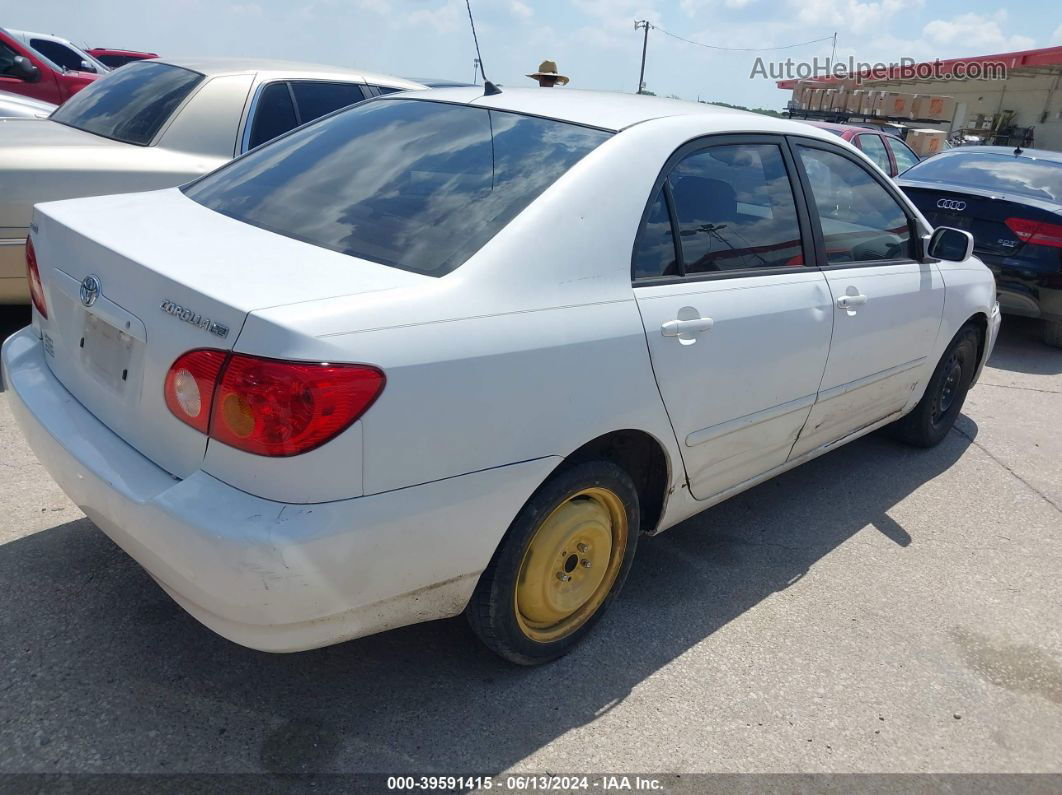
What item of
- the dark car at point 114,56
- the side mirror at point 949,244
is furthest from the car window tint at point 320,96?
the dark car at point 114,56

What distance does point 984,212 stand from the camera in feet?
22.7

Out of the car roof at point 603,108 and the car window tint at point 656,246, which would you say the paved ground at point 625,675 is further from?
the car roof at point 603,108

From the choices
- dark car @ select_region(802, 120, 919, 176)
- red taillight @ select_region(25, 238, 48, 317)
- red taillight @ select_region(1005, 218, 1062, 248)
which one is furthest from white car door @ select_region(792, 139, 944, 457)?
dark car @ select_region(802, 120, 919, 176)

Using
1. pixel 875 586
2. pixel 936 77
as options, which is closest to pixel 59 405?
pixel 875 586

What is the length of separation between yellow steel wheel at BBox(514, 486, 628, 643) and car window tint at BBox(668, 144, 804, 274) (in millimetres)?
828

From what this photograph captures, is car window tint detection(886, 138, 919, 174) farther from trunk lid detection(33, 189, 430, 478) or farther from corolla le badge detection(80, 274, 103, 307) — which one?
corolla le badge detection(80, 274, 103, 307)

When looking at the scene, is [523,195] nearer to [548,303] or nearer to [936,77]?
[548,303]

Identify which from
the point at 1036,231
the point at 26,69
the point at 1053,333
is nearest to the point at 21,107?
the point at 26,69

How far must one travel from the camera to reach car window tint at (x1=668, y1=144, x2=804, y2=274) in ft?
9.27

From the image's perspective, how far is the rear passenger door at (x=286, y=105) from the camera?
5148mm

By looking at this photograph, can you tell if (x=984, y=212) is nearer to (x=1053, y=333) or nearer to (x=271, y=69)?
(x=1053, y=333)

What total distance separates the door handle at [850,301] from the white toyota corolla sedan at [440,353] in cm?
1

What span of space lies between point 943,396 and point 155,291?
4190 mm

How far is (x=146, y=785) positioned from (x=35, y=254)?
5.29 ft
